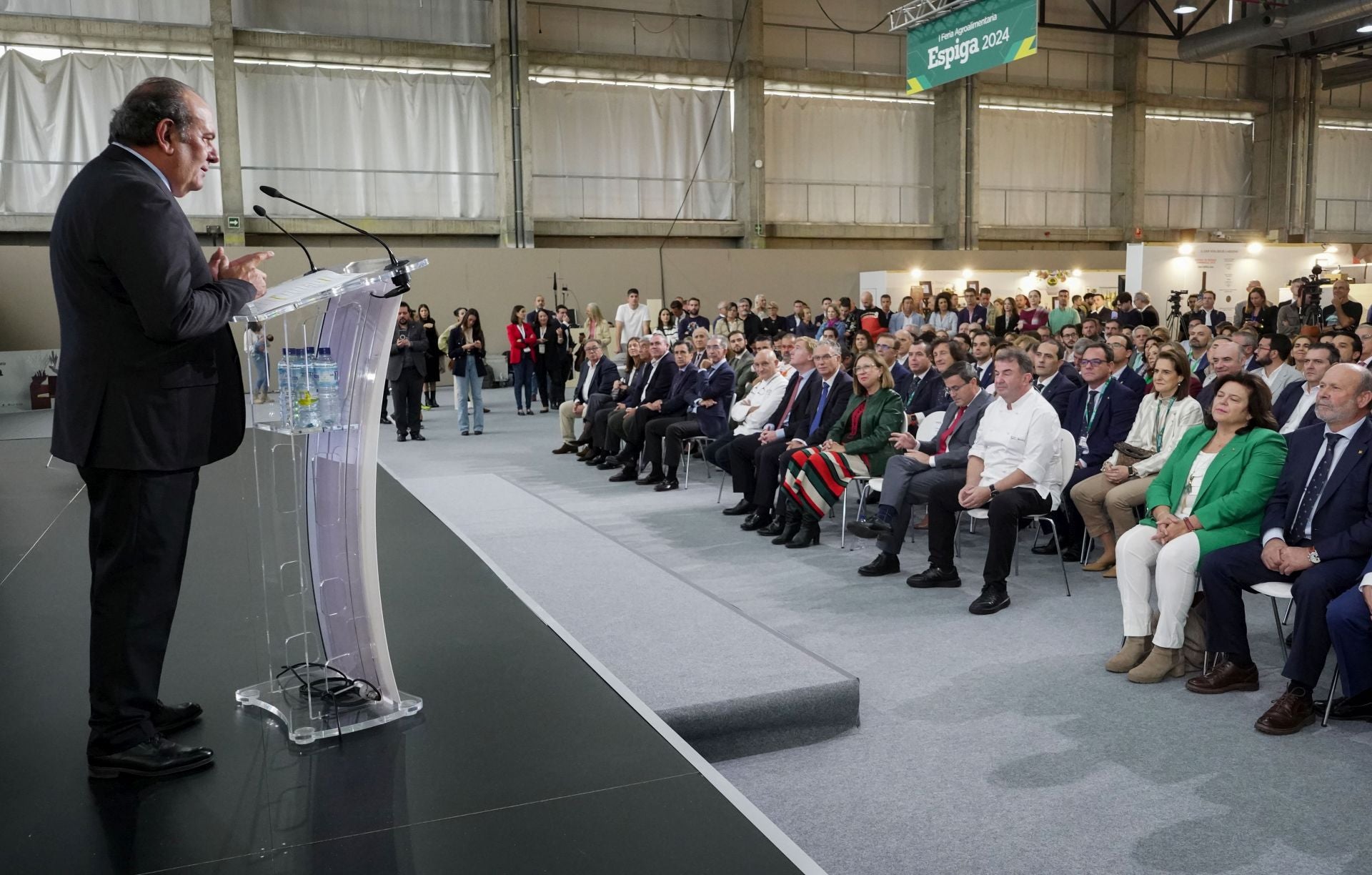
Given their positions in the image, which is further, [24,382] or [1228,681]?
[24,382]

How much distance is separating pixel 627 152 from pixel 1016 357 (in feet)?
43.2

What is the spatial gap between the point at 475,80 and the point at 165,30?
4.27 meters

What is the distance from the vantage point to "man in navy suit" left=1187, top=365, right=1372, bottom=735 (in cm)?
326

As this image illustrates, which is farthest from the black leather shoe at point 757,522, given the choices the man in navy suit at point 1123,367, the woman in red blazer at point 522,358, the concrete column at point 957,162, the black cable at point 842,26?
the black cable at point 842,26

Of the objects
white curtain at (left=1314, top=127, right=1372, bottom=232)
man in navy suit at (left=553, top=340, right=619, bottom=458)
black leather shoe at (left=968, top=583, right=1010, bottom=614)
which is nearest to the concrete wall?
white curtain at (left=1314, top=127, right=1372, bottom=232)

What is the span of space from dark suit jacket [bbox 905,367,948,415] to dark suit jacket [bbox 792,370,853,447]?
0.68m

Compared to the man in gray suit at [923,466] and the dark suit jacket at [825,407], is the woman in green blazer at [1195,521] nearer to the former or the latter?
the man in gray suit at [923,466]

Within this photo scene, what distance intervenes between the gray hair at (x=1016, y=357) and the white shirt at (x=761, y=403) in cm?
218

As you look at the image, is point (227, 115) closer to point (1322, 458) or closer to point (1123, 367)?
point (1123, 367)

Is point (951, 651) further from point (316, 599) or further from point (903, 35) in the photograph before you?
point (903, 35)

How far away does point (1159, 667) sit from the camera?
3.68 m

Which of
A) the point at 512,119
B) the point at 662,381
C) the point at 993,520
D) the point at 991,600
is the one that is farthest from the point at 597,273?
the point at 991,600

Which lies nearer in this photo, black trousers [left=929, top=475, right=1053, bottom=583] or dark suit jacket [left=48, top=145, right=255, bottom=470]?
dark suit jacket [left=48, top=145, right=255, bottom=470]

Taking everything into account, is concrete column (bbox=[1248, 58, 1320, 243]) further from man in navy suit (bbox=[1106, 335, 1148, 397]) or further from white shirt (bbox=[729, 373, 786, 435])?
white shirt (bbox=[729, 373, 786, 435])
